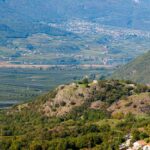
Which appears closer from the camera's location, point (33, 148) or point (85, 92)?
point (33, 148)

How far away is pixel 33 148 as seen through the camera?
94562 millimetres

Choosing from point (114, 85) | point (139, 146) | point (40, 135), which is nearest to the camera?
point (139, 146)

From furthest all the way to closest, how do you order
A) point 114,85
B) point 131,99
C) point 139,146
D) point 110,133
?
point 114,85
point 131,99
point 110,133
point 139,146

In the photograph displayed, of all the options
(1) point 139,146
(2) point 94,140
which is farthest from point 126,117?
(1) point 139,146

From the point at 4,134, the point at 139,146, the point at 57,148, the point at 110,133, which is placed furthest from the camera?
the point at 4,134

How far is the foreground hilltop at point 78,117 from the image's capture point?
99.7 metres

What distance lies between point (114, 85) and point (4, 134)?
43.1 meters

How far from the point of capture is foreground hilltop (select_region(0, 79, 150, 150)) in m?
99.7

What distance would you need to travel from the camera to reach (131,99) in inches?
5689

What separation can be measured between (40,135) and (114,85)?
5189cm

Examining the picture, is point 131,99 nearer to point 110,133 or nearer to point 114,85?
point 114,85

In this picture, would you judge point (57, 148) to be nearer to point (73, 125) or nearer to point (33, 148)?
point (33, 148)

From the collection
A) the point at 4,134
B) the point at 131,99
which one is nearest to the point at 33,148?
the point at 4,134

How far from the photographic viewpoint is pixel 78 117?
468ft
